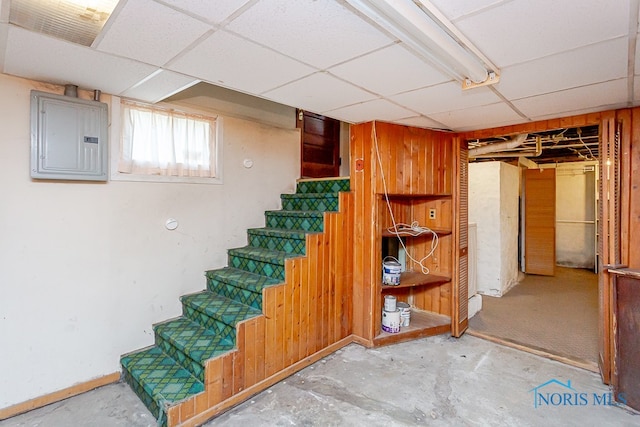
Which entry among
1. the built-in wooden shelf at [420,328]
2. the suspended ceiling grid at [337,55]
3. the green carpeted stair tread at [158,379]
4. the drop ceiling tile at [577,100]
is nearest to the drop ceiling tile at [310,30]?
the suspended ceiling grid at [337,55]

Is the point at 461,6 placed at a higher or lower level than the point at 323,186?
higher

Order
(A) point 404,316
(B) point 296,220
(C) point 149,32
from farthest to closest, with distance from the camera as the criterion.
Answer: (A) point 404,316
(B) point 296,220
(C) point 149,32

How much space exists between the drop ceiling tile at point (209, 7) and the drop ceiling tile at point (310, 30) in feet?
0.18

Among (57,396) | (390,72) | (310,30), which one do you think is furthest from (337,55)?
(57,396)

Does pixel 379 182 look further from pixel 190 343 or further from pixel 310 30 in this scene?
pixel 190 343

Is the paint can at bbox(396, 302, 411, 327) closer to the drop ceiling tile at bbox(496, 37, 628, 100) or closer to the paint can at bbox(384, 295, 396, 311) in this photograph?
the paint can at bbox(384, 295, 396, 311)

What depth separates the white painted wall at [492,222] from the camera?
502cm

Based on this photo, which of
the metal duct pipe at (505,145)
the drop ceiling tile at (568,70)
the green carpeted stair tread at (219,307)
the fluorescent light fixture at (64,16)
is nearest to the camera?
the fluorescent light fixture at (64,16)

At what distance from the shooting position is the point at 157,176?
8.95ft

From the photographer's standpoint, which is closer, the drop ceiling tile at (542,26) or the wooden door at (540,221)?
the drop ceiling tile at (542,26)

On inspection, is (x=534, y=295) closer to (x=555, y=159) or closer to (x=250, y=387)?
(x=555, y=159)

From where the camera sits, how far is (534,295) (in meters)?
4.95

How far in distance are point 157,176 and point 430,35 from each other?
232 cm

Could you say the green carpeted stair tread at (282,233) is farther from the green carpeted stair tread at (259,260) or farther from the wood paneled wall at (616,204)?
the wood paneled wall at (616,204)
